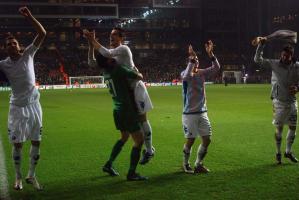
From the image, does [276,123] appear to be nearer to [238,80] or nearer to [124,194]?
[124,194]

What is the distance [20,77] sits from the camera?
23.9 ft

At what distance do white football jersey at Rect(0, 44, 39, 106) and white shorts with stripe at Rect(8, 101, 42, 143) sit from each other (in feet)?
0.36

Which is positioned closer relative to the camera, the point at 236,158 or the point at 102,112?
the point at 236,158

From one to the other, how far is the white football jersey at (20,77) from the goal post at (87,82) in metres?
42.1

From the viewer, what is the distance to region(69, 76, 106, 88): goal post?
162 feet

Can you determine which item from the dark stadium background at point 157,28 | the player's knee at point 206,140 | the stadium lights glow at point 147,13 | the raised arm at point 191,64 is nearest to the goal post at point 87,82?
the dark stadium background at point 157,28

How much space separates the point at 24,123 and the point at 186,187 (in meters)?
2.80

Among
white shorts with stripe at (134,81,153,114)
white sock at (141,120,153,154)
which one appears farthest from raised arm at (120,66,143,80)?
white sock at (141,120,153,154)

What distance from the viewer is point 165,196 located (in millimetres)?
6777

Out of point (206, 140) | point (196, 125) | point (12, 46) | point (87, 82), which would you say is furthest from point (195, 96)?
point (87, 82)

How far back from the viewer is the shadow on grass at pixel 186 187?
6.82 meters

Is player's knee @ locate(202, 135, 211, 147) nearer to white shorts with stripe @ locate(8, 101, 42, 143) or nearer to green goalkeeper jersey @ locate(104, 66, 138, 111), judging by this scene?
green goalkeeper jersey @ locate(104, 66, 138, 111)

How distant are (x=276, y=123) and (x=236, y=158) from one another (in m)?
1.18

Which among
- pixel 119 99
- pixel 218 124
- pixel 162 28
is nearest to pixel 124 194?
pixel 119 99
